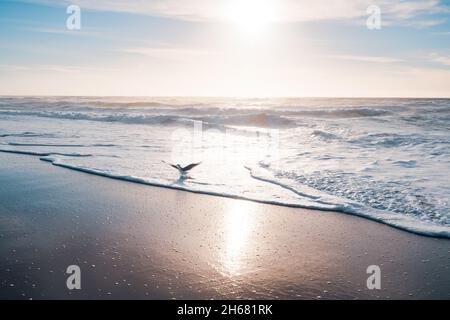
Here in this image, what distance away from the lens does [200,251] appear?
15.9ft

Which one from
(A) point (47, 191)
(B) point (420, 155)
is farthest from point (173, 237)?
(B) point (420, 155)

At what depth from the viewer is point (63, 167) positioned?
9.92m

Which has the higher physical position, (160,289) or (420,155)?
(420,155)

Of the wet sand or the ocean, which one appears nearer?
the wet sand

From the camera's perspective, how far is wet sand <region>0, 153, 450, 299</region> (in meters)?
3.92

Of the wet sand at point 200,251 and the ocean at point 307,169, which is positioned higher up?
the ocean at point 307,169

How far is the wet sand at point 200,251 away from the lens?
3.92 m

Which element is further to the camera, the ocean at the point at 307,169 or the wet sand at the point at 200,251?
the ocean at the point at 307,169

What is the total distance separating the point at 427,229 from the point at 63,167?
8.31m

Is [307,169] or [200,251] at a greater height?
[307,169]

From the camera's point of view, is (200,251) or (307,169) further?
(307,169)

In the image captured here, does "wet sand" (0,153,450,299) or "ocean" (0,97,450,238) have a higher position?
"ocean" (0,97,450,238)

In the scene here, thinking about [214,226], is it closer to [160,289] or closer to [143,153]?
[160,289]
